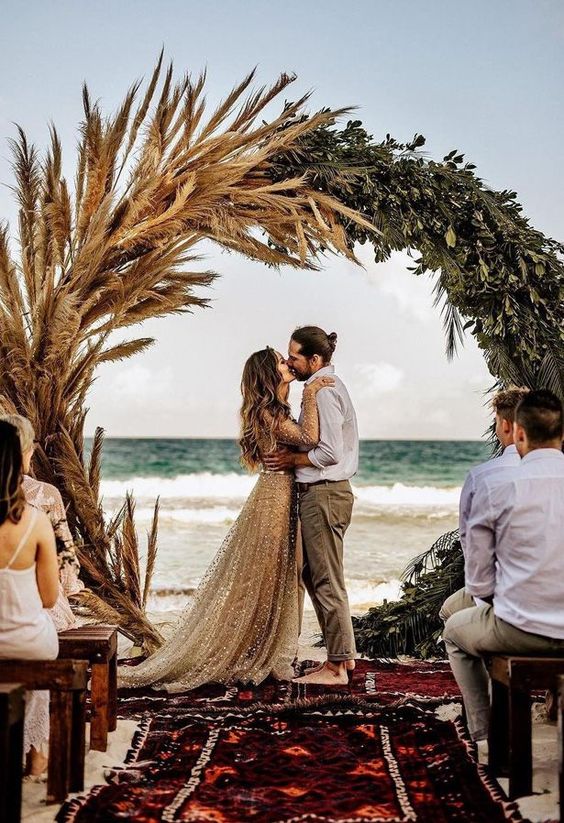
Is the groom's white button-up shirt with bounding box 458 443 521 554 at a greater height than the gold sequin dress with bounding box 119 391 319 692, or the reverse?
the groom's white button-up shirt with bounding box 458 443 521 554

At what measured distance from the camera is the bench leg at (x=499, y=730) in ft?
11.4

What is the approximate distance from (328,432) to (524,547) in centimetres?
192

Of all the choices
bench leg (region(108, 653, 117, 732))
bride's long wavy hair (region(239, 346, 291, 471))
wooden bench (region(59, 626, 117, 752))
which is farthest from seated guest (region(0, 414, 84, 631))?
bride's long wavy hair (region(239, 346, 291, 471))

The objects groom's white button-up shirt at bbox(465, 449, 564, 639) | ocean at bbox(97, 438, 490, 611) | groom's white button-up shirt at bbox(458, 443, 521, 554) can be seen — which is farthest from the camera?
ocean at bbox(97, 438, 490, 611)

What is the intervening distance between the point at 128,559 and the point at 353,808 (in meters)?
2.69

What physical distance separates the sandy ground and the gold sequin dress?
916mm

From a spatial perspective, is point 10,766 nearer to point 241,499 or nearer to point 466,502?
point 466,502

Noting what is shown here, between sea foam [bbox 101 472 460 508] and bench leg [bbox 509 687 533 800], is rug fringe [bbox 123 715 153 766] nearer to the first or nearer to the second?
bench leg [bbox 509 687 533 800]

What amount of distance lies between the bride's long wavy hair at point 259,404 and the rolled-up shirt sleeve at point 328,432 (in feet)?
0.80

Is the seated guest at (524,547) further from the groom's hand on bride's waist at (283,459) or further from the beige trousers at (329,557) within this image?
→ the groom's hand on bride's waist at (283,459)

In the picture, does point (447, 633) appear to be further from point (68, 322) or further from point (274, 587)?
point (68, 322)

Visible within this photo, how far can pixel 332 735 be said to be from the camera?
403cm

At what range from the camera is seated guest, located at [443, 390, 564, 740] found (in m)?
3.34

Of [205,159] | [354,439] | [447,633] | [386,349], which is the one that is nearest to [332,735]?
[447,633]
